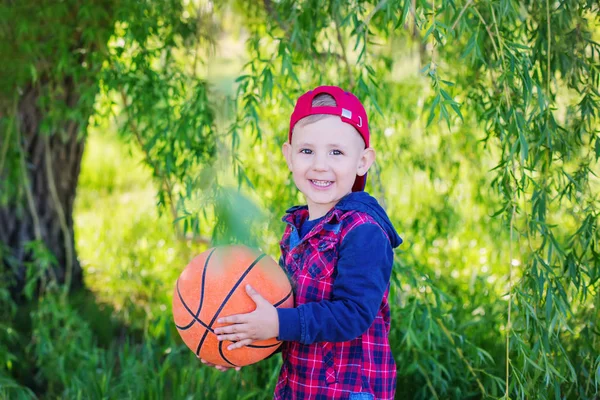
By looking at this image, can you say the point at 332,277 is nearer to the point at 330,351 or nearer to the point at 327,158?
the point at 330,351

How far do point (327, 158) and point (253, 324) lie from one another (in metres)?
0.58

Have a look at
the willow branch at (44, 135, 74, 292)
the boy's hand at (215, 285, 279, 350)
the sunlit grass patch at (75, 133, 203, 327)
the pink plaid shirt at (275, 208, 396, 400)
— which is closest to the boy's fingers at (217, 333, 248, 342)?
the boy's hand at (215, 285, 279, 350)

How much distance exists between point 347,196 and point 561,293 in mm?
1084

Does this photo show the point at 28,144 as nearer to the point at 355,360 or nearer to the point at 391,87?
the point at 391,87

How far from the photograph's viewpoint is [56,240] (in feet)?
17.3

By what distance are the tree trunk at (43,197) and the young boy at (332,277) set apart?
307cm

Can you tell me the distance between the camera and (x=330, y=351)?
2215 mm

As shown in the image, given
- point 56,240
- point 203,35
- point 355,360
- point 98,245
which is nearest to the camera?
point 355,360

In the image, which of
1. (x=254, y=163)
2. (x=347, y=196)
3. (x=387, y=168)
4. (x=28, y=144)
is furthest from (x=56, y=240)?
(x=347, y=196)

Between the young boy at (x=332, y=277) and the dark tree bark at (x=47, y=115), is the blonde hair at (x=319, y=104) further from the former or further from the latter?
the dark tree bark at (x=47, y=115)

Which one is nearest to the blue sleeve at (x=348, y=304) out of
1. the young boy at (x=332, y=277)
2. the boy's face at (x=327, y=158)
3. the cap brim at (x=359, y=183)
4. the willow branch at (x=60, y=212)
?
the young boy at (x=332, y=277)

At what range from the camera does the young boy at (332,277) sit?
2.08m

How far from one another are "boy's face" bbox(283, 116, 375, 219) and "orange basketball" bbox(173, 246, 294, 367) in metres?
0.29

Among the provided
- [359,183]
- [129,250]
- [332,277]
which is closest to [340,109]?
[359,183]
